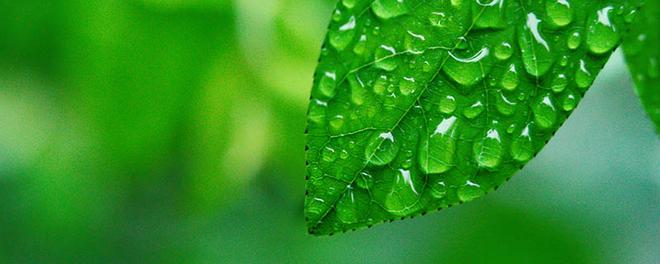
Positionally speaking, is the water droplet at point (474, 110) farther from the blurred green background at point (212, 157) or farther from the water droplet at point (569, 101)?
the blurred green background at point (212, 157)

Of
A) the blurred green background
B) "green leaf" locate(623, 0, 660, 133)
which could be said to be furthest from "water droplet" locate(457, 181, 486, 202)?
the blurred green background

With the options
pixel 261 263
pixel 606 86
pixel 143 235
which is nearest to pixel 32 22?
pixel 143 235

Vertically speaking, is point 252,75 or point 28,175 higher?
point 252,75

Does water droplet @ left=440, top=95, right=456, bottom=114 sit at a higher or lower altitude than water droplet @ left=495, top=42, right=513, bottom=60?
lower

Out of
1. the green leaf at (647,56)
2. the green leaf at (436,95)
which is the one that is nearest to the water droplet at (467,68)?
the green leaf at (436,95)

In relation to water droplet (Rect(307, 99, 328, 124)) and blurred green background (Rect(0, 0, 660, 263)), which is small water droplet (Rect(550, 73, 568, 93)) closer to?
water droplet (Rect(307, 99, 328, 124))

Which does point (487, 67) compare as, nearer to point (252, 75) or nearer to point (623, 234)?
point (252, 75)

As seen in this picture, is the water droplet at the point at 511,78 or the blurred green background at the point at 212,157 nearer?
the water droplet at the point at 511,78
